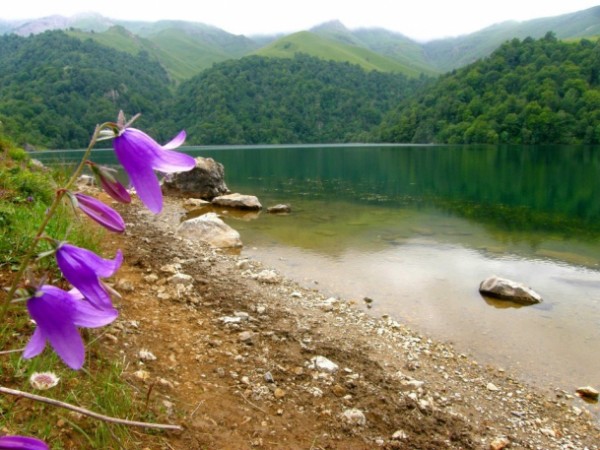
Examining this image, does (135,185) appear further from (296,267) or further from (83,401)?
(296,267)

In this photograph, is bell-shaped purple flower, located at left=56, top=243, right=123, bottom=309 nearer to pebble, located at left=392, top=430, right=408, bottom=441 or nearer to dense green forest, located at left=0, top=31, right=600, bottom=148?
pebble, located at left=392, top=430, right=408, bottom=441

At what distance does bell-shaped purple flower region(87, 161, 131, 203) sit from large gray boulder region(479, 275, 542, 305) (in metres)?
9.48

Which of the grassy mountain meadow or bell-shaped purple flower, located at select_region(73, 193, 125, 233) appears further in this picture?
the grassy mountain meadow

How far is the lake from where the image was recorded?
7.57 m

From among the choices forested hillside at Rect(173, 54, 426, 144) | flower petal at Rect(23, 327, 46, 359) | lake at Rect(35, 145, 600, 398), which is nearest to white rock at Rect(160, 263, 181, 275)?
lake at Rect(35, 145, 600, 398)

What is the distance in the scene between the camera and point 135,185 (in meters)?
1.15

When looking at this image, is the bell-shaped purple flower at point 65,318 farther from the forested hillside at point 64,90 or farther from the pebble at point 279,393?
the forested hillside at point 64,90

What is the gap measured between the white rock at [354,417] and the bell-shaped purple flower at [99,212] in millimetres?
4099

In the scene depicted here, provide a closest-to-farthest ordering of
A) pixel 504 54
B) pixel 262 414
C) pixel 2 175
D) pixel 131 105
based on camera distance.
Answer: pixel 262 414, pixel 2 175, pixel 504 54, pixel 131 105

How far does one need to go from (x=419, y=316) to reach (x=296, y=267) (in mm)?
3752

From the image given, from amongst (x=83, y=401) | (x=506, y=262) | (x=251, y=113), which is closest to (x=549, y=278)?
(x=506, y=262)

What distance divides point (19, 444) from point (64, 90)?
156 metres

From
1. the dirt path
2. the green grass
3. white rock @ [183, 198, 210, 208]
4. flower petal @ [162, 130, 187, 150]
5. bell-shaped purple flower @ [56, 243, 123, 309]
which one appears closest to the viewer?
bell-shaped purple flower @ [56, 243, 123, 309]

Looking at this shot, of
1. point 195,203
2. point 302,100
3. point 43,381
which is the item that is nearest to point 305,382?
point 43,381
